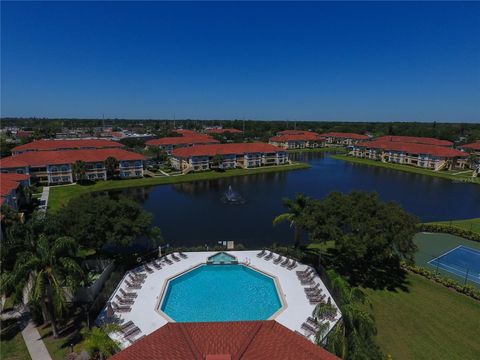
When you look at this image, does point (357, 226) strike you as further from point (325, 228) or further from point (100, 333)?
point (100, 333)

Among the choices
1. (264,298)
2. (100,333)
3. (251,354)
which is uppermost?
(251,354)

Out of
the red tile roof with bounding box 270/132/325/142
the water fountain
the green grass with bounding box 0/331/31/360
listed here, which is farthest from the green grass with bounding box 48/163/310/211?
the red tile roof with bounding box 270/132/325/142

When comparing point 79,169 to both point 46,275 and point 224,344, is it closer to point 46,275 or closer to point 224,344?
point 46,275

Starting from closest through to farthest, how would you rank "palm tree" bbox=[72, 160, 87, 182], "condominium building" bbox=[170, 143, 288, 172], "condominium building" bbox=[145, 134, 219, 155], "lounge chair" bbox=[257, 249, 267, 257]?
"lounge chair" bbox=[257, 249, 267, 257]
"palm tree" bbox=[72, 160, 87, 182]
"condominium building" bbox=[170, 143, 288, 172]
"condominium building" bbox=[145, 134, 219, 155]

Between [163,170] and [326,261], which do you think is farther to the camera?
[163,170]

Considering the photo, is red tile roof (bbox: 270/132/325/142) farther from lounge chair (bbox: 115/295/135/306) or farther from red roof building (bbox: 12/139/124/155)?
lounge chair (bbox: 115/295/135/306)

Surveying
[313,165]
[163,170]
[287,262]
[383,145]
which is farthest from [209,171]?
[383,145]
